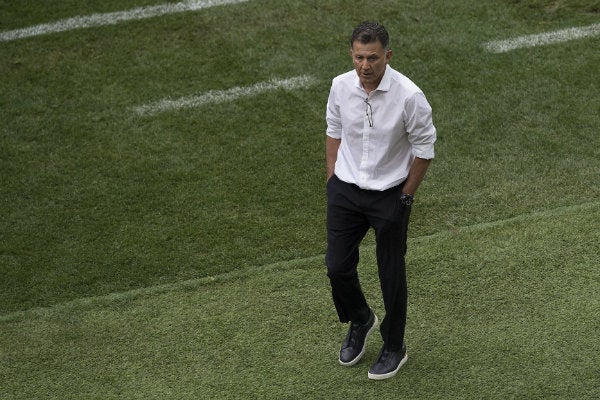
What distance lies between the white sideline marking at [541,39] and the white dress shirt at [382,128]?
4.49 meters

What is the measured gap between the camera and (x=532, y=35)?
9.99 meters

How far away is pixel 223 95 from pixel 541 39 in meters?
2.98

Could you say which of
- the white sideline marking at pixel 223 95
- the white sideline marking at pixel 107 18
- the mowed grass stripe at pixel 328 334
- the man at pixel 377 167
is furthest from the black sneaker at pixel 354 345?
the white sideline marking at pixel 107 18

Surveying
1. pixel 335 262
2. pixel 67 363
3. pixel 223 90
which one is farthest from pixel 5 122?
pixel 335 262

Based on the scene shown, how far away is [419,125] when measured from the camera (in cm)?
541

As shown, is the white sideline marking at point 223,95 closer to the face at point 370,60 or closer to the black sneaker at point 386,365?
the black sneaker at point 386,365

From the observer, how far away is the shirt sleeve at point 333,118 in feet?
18.6

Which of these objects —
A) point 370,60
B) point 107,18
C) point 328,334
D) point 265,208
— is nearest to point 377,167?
point 370,60

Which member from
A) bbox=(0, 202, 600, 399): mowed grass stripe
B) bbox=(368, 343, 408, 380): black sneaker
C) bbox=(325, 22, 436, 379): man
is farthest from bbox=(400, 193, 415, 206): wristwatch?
bbox=(0, 202, 600, 399): mowed grass stripe

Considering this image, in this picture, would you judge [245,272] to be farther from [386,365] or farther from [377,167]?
[377,167]

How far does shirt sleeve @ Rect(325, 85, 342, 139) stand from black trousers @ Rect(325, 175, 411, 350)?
24 cm

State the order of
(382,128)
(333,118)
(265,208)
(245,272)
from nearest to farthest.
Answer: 1. (382,128)
2. (333,118)
3. (245,272)
4. (265,208)

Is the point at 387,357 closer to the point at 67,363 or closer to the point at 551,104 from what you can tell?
the point at 67,363

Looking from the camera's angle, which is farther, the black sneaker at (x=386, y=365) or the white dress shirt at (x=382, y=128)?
the black sneaker at (x=386, y=365)
